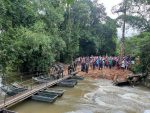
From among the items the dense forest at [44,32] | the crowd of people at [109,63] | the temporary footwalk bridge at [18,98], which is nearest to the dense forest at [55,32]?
the dense forest at [44,32]

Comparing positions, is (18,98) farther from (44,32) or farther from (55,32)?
(55,32)

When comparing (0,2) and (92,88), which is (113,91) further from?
(0,2)

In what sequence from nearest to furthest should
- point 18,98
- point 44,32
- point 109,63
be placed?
point 18,98, point 44,32, point 109,63

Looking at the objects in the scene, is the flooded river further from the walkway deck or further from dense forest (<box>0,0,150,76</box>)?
dense forest (<box>0,0,150,76</box>)

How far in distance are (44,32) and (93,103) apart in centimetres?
1279

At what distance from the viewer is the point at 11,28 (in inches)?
877

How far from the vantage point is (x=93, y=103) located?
611 inches

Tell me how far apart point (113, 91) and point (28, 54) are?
823 cm

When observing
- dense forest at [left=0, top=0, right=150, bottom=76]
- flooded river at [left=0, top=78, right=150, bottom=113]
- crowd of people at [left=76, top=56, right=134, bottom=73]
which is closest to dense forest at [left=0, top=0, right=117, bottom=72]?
dense forest at [left=0, top=0, right=150, bottom=76]

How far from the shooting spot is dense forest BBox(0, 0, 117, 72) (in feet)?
69.6

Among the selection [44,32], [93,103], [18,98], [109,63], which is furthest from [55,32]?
[18,98]

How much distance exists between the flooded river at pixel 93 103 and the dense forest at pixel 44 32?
16.9 feet

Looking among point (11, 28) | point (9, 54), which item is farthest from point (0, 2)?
point (9, 54)

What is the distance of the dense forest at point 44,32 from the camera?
21.2 metres
